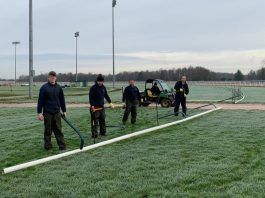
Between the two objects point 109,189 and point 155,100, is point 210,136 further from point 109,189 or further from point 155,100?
point 155,100

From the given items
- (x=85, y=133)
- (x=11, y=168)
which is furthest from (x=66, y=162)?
(x=85, y=133)

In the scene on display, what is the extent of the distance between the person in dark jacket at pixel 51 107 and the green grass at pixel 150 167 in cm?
36

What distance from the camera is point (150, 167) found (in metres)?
8.73

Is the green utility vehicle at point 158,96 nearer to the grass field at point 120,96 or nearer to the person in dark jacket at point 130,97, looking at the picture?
the grass field at point 120,96

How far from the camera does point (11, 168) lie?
28.3ft

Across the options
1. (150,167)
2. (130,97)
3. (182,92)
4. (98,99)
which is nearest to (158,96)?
(182,92)

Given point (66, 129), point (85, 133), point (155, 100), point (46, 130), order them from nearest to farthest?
point (46, 130) < point (85, 133) < point (66, 129) < point (155, 100)

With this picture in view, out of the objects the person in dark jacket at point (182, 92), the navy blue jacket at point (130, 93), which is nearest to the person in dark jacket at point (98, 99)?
the navy blue jacket at point (130, 93)

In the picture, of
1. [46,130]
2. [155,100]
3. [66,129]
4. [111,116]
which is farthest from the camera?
[155,100]

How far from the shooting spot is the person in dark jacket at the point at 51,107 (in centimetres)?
1082

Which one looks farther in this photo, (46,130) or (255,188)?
(46,130)

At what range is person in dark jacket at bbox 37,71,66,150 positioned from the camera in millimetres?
10820

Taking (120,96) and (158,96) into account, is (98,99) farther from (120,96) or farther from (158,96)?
(120,96)

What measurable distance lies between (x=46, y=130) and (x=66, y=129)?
13.7ft
